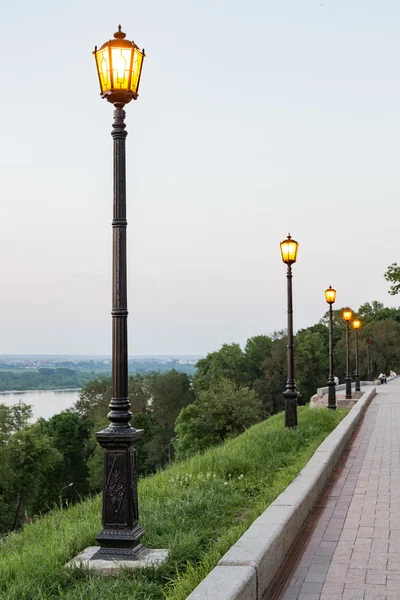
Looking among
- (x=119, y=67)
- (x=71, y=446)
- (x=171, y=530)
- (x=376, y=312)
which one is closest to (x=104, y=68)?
(x=119, y=67)

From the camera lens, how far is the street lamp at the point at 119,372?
5791 millimetres

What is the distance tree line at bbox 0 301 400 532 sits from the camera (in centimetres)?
4947

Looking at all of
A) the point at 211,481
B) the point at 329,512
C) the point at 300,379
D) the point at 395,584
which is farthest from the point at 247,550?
the point at 300,379

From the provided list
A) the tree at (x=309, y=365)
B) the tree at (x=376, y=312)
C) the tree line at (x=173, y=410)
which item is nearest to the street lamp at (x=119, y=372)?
the tree line at (x=173, y=410)

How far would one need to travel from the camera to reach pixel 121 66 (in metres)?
6.21

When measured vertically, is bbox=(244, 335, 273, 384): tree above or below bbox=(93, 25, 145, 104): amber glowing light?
below

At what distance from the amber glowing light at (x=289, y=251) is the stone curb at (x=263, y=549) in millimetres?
7259

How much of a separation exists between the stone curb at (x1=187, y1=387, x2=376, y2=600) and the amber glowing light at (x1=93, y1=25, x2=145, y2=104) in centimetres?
406

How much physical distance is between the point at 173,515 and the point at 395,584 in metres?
2.52

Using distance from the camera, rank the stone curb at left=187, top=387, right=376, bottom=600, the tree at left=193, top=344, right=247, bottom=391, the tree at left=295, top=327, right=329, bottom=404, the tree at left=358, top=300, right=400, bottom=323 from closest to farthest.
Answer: the stone curb at left=187, top=387, right=376, bottom=600, the tree at left=295, top=327, right=329, bottom=404, the tree at left=193, top=344, right=247, bottom=391, the tree at left=358, top=300, right=400, bottom=323

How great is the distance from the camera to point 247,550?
5383 millimetres

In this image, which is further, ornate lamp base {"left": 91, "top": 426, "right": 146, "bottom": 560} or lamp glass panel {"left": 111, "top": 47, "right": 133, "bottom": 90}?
lamp glass panel {"left": 111, "top": 47, "right": 133, "bottom": 90}

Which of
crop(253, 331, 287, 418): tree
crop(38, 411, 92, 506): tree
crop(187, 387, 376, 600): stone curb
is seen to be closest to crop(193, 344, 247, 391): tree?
crop(253, 331, 287, 418): tree

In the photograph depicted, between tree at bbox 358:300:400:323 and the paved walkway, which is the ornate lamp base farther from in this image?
tree at bbox 358:300:400:323
